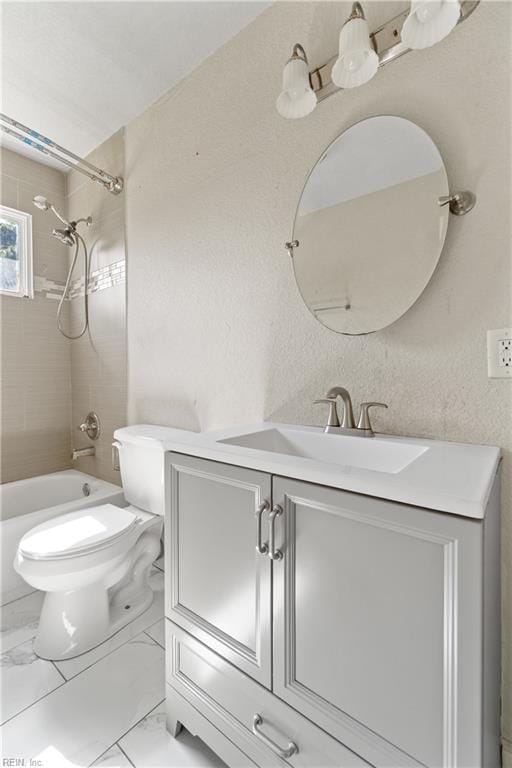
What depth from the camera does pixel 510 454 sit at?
2.85 feet

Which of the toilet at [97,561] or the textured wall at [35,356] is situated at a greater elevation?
the textured wall at [35,356]

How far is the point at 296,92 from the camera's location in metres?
1.10

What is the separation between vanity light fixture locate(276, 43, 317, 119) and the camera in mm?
1083

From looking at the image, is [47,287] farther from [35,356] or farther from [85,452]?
[85,452]

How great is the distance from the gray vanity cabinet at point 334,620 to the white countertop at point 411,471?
0.07 ft

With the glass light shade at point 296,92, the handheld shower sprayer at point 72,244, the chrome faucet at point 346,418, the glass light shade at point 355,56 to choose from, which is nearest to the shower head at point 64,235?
the handheld shower sprayer at point 72,244

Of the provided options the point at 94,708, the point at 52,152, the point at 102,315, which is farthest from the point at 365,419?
the point at 52,152

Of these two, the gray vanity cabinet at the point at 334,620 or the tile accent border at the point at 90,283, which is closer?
the gray vanity cabinet at the point at 334,620

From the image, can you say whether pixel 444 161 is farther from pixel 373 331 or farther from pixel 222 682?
pixel 222 682

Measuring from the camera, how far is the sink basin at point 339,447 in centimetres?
95

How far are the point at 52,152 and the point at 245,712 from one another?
2590 millimetres

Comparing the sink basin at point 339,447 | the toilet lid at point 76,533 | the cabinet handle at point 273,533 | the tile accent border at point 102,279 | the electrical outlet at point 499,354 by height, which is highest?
the tile accent border at point 102,279

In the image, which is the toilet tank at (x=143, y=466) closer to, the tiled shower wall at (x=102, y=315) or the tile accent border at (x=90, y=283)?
the tiled shower wall at (x=102, y=315)

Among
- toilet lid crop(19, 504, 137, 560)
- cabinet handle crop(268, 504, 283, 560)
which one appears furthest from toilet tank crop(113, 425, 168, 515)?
cabinet handle crop(268, 504, 283, 560)
